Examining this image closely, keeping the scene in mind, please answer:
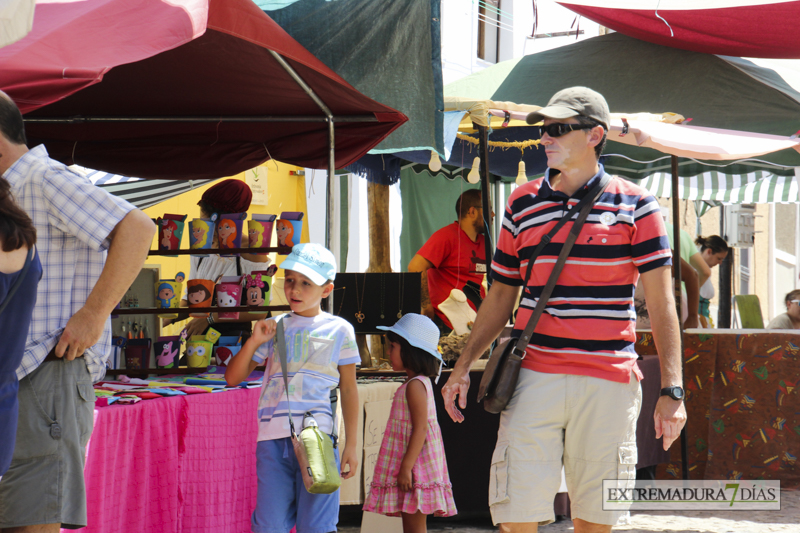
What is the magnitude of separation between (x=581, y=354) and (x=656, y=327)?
0.30 metres

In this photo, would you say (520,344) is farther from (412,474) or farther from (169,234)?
(169,234)

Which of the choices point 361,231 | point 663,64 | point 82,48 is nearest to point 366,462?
point 82,48

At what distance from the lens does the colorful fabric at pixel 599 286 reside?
270 cm

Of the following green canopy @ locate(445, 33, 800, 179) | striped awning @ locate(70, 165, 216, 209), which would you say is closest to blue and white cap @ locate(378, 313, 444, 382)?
green canopy @ locate(445, 33, 800, 179)

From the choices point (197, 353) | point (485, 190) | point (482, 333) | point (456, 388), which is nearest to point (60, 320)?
point (456, 388)

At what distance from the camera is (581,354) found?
268 centimetres

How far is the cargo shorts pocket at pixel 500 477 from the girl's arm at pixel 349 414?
2.87 ft

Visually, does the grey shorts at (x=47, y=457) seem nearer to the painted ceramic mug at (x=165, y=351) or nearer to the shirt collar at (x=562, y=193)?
the shirt collar at (x=562, y=193)

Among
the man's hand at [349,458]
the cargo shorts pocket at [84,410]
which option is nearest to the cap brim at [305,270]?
the man's hand at [349,458]

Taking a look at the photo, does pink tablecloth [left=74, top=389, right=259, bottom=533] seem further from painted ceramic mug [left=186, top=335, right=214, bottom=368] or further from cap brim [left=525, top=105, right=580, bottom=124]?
cap brim [left=525, top=105, right=580, bottom=124]

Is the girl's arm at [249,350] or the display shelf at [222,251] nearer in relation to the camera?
the girl's arm at [249,350]

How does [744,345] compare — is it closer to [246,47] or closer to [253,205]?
[246,47]

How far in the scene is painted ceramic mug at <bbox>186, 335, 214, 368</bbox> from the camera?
469 cm

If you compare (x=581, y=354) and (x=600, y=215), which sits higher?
(x=600, y=215)
